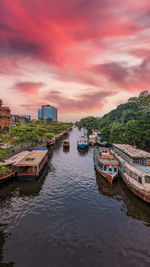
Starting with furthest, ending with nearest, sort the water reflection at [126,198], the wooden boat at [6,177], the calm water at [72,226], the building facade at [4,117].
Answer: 1. the building facade at [4,117]
2. the wooden boat at [6,177]
3. the water reflection at [126,198]
4. the calm water at [72,226]

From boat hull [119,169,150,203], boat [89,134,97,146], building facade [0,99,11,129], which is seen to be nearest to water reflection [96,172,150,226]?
boat hull [119,169,150,203]

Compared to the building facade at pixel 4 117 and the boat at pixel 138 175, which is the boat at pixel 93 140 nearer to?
the boat at pixel 138 175

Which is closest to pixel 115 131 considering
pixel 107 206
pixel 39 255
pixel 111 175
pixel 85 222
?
pixel 111 175

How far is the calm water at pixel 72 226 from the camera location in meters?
14.0

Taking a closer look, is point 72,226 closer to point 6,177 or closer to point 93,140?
point 6,177

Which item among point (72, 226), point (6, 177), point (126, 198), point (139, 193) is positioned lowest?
point (72, 226)

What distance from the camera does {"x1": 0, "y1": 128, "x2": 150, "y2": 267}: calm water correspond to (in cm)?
1404

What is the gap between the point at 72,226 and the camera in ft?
59.7

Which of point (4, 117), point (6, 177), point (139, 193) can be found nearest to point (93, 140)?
point (6, 177)

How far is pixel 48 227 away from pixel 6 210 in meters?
7.58

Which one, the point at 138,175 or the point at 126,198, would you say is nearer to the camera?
the point at 138,175

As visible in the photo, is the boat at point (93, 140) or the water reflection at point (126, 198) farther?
the boat at point (93, 140)

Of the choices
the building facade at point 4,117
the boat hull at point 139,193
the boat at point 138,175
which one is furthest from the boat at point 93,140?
the building facade at point 4,117

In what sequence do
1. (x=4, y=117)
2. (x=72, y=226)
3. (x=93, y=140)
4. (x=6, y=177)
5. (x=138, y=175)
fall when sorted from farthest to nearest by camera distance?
(x=4, y=117) < (x=93, y=140) < (x=6, y=177) < (x=138, y=175) < (x=72, y=226)
